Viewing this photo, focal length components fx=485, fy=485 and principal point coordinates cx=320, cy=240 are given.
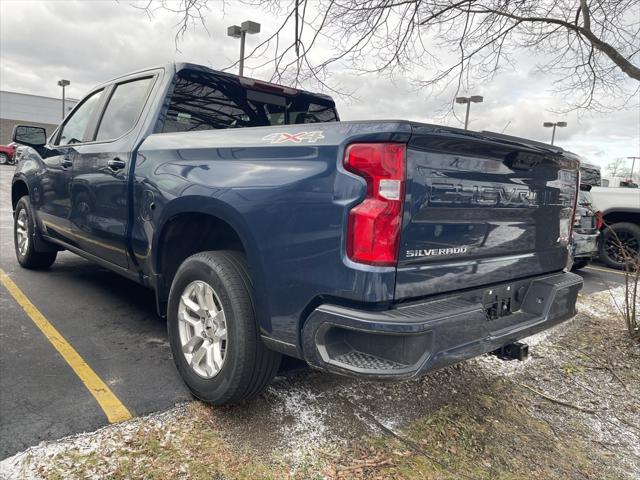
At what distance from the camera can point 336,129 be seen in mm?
2066

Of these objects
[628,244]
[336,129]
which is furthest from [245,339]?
[628,244]

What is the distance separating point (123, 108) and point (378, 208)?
Result: 2.76 meters

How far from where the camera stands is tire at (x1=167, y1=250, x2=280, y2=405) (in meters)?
2.40

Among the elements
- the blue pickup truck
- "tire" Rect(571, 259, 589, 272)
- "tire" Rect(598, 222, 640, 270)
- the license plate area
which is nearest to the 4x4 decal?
the blue pickup truck

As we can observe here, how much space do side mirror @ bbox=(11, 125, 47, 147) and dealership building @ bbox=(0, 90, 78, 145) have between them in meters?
50.4

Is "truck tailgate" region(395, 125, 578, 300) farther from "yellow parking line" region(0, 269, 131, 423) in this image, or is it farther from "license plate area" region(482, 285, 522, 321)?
"yellow parking line" region(0, 269, 131, 423)

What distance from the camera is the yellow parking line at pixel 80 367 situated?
262 centimetres

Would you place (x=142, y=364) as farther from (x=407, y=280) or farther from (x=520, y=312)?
(x=520, y=312)

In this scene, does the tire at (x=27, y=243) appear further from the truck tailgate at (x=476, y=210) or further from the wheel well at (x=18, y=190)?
the truck tailgate at (x=476, y=210)

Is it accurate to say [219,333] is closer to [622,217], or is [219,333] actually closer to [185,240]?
[185,240]

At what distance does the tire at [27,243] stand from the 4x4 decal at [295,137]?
150 inches

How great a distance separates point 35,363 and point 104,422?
96 cm

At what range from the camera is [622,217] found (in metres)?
8.07

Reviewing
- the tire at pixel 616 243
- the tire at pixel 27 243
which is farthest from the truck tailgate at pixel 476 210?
the tire at pixel 616 243
